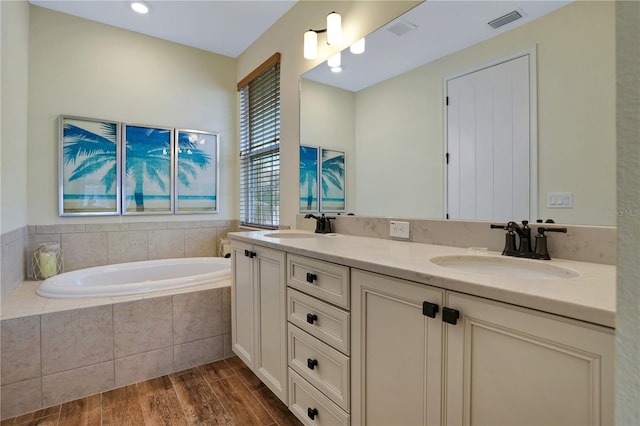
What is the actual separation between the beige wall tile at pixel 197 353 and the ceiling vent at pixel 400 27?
2.23 meters

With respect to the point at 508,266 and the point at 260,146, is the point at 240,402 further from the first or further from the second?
the point at 260,146

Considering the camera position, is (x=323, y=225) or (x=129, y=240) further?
(x=129, y=240)

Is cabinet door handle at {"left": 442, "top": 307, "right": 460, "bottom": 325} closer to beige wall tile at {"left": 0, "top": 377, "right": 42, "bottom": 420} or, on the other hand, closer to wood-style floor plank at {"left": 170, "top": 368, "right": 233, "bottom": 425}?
wood-style floor plank at {"left": 170, "top": 368, "right": 233, "bottom": 425}

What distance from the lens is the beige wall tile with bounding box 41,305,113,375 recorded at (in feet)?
5.76

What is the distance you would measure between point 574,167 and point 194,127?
311cm

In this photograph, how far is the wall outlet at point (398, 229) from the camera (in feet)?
5.37

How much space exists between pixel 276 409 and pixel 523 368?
1.43 metres

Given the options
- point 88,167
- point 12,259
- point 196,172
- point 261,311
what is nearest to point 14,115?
point 88,167

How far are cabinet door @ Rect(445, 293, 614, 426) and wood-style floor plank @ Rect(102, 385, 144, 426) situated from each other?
1633mm

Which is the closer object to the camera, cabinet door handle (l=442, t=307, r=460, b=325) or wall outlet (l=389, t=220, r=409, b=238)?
cabinet door handle (l=442, t=307, r=460, b=325)

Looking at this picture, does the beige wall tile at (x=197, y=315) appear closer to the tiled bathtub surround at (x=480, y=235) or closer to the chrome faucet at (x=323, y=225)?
the chrome faucet at (x=323, y=225)

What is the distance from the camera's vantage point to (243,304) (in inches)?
75.7

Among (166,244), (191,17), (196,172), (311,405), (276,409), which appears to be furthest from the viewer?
(196,172)

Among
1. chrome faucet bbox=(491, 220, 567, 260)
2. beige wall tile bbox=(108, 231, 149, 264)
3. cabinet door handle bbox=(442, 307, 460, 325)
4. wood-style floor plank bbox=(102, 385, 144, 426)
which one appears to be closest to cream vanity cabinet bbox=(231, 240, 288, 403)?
wood-style floor plank bbox=(102, 385, 144, 426)
